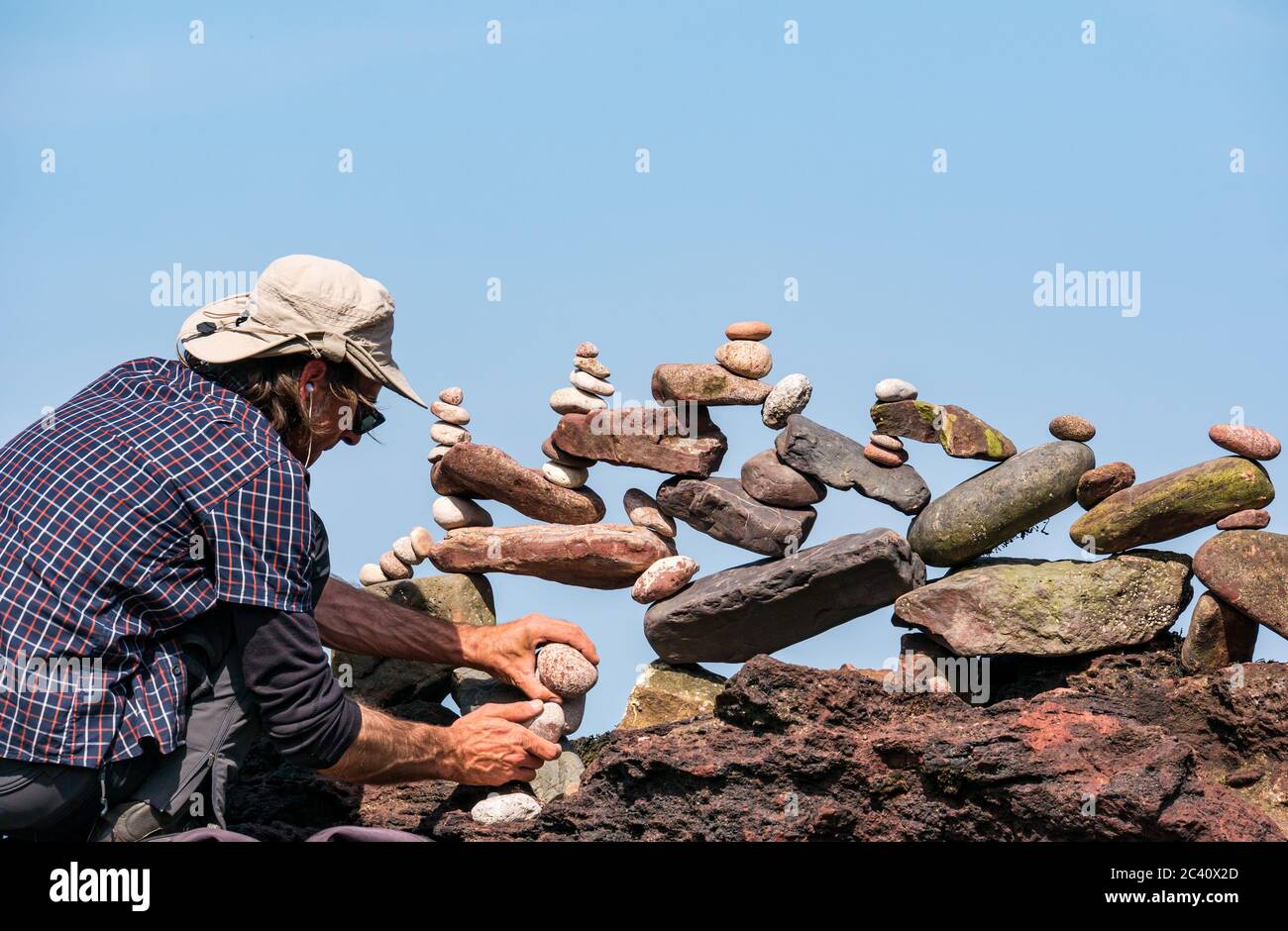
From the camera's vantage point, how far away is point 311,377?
547 centimetres

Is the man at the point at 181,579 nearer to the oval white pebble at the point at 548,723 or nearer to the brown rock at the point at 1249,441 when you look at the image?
the oval white pebble at the point at 548,723

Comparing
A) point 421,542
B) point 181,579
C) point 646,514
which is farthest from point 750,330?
point 181,579

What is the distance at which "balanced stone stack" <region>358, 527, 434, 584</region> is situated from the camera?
7.38 meters

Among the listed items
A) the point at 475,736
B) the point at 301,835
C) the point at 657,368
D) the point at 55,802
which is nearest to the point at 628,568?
the point at 657,368

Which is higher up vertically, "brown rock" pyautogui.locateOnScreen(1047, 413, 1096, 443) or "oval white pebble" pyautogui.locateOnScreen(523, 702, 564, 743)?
"brown rock" pyautogui.locateOnScreen(1047, 413, 1096, 443)

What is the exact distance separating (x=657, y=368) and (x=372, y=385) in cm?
174

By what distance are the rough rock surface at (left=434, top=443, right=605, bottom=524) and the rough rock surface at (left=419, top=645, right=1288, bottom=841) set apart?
152 centimetres

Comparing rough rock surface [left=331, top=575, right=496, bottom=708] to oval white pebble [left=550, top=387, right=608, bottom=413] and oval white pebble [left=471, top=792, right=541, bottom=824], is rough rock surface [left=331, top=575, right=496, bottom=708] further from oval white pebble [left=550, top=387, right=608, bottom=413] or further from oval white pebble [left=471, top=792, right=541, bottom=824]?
oval white pebble [left=471, top=792, right=541, bottom=824]

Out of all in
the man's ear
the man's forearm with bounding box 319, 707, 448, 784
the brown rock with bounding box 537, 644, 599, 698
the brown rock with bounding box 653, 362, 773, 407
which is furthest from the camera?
the brown rock with bounding box 653, 362, 773, 407

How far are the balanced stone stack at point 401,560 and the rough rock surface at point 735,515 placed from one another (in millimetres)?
1271

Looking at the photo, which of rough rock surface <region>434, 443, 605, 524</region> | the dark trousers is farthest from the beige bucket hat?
rough rock surface <region>434, 443, 605, 524</region>

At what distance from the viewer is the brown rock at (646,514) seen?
7059mm
